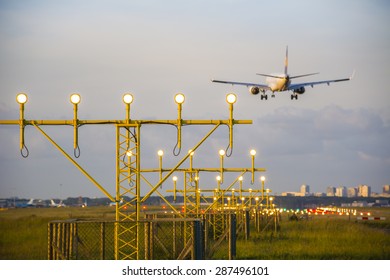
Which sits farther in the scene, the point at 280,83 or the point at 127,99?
the point at 280,83

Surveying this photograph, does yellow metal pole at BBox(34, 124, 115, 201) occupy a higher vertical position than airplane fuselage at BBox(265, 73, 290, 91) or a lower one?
lower

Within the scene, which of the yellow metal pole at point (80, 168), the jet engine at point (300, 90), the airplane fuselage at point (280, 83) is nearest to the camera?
the yellow metal pole at point (80, 168)

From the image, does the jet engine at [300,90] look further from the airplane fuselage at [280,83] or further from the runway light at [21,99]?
the runway light at [21,99]

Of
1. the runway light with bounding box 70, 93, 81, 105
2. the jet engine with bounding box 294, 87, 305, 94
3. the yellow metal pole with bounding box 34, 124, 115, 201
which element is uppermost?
the jet engine with bounding box 294, 87, 305, 94

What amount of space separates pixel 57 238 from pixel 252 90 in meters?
74.9

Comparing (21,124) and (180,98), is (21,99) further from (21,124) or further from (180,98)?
(180,98)

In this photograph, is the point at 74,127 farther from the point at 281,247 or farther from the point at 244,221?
the point at 244,221

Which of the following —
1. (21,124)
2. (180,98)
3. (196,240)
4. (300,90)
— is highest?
(300,90)

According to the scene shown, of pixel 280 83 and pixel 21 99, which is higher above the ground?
pixel 280 83

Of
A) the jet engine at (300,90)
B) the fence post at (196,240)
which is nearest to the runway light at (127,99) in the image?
the fence post at (196,240)

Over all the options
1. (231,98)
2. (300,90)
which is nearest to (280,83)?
(300,90)

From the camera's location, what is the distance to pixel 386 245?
39.4m

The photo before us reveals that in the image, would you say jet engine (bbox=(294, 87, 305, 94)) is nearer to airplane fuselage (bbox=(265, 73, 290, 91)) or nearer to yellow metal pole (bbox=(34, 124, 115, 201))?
airplane fuselage (bbox=(265, 73, 290, 91))

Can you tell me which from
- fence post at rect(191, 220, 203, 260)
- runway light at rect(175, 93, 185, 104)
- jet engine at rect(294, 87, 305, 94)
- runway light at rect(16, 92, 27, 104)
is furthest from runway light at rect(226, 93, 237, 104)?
jet engine at rect(294, 87, 305, 94)
